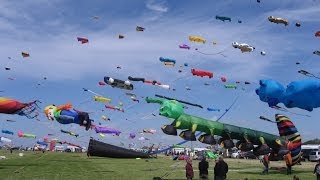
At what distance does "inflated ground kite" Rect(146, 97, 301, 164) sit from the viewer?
116ft

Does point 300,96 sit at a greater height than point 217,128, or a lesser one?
greater

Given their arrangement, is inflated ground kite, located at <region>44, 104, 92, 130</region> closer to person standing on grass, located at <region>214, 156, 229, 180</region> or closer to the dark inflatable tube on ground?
the dark inflatable tube on ground

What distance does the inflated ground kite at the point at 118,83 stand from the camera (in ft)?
142

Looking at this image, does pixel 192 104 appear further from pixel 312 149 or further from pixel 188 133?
pixel 312 149

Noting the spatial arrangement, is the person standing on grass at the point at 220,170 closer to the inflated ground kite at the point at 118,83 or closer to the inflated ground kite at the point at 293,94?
the inflated ground kite at the point at 293,94

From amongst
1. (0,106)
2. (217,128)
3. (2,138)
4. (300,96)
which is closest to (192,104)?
(217,128)

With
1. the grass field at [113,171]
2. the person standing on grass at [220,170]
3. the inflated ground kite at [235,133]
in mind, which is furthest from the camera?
the grass field at [113,171]

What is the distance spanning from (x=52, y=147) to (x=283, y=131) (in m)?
148

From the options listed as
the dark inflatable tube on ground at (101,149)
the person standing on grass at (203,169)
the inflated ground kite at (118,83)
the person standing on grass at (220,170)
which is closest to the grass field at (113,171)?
the dark inflatable tube on ground at (101,149)

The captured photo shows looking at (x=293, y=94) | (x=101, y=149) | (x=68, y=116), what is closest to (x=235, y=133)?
(x=293, y=94)

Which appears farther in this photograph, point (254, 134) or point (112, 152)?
point (112, 152)

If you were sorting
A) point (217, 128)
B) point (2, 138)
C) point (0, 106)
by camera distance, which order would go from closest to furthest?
1. point (217, 128)
2. point (0, 106)
3. point (2, 138)

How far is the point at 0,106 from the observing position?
44062 millimetres

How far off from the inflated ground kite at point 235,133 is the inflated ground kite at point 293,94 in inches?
124
